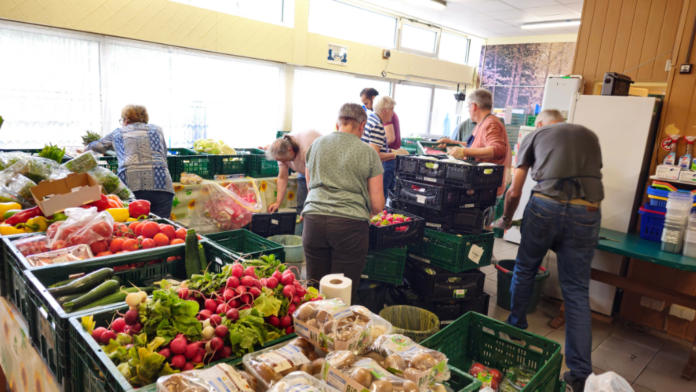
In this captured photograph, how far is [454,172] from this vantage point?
128 inches

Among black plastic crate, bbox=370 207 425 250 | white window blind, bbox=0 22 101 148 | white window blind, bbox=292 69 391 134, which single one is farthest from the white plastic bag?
white window blind, bbox=292 69 391 134

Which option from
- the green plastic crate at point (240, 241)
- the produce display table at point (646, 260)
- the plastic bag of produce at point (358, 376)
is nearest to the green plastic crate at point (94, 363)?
the plastic bag of produce at point (358, 376)

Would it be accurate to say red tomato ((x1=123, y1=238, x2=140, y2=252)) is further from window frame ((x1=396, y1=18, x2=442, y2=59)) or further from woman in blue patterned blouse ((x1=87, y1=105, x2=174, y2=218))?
window frame ((x1=396, y1=18, x2=442, y2=59))

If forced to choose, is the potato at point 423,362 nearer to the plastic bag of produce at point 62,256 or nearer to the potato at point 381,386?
the potato at point 381,386

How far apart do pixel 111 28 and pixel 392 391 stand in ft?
16.4

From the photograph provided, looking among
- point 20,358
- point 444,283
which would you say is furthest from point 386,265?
point 20,358

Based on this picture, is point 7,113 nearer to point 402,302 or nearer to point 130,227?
point 130,227

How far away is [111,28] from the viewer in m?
4.61

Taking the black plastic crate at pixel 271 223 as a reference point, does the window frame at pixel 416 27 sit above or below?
above

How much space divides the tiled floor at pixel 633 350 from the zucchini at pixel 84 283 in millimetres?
2867

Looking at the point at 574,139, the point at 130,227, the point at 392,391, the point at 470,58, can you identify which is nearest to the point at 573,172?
the point at 574,139

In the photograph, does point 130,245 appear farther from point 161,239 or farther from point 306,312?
point 306,312

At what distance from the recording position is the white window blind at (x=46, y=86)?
424cm

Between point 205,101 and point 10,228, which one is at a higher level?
point 205,101
